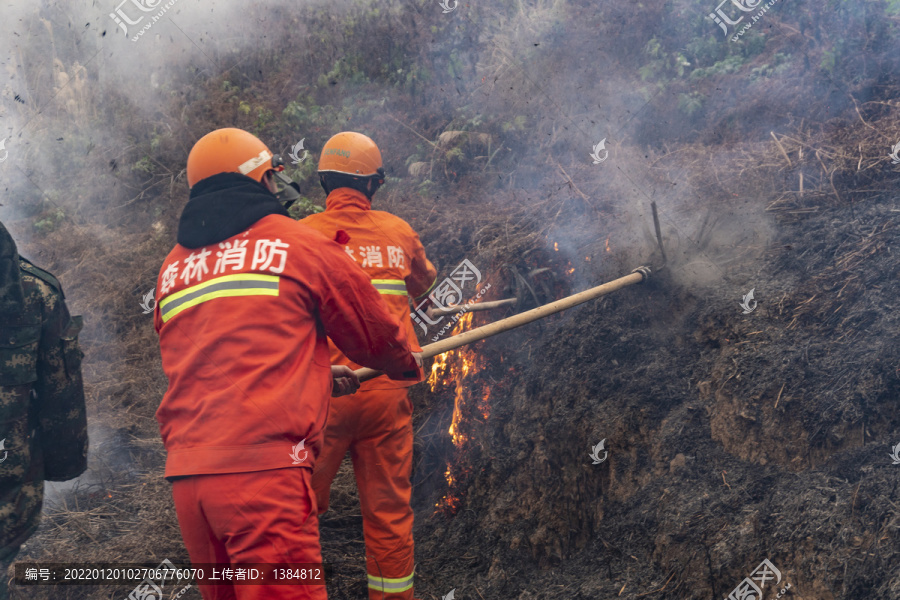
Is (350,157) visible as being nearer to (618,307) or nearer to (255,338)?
(255,338)

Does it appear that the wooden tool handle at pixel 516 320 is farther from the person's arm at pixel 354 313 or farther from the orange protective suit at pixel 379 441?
the person's arm at pixel 354 313

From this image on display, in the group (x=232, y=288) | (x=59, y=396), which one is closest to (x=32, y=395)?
(x=59, y=396)

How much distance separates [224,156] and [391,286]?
1.39m

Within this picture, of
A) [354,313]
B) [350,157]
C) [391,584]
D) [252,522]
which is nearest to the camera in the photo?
[252,522]

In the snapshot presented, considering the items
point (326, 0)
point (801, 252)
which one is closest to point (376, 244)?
point (801, 252)

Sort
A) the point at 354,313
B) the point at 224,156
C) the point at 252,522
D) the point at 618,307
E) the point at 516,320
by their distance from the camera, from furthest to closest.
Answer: the point at 618,307 → the point at 516,320 → the point at 224,156 → the point at 354,313 → the point at 252,522

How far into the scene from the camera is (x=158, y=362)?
7949 millimetres

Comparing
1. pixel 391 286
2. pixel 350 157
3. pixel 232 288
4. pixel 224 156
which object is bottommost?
pixel 391 286

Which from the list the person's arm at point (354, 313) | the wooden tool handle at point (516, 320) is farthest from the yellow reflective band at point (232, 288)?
the wooden tool handle at point (516, 320)

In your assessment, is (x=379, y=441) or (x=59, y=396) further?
(x=379, y=441)

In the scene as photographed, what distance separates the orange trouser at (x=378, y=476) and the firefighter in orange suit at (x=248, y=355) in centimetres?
98

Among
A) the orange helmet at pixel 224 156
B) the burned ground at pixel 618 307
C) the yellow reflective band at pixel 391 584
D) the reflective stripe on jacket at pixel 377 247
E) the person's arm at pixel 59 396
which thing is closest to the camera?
the orange helmet at pixel 224 156

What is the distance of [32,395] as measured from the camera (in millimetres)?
3416

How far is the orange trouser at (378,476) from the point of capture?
3662mm
